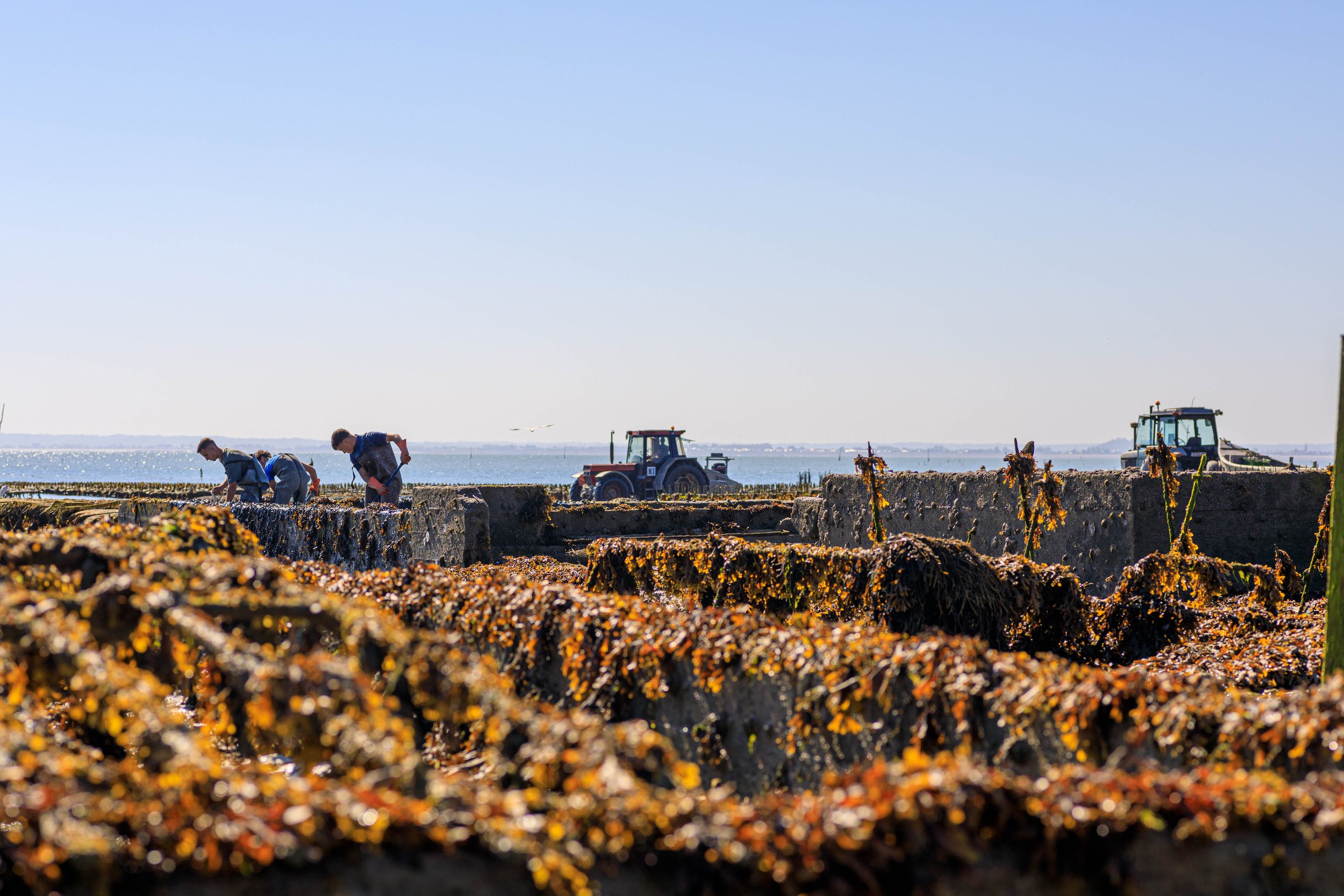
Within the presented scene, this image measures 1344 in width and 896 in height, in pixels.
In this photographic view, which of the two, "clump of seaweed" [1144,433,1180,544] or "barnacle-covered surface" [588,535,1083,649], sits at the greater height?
"clump of seaweed" [1144,433,1180,544]

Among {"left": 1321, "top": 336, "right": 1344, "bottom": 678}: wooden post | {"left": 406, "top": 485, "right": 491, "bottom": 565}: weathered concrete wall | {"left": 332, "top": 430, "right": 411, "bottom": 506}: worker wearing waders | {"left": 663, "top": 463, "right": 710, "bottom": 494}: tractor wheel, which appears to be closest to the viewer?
{"left": 1321, "top": 336, "right": 1344, "bottom": 678}: wooden post

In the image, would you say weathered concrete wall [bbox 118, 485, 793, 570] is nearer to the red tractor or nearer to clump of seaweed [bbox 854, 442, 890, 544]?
clump of seaweed [bbox 854, 442, 890, 544]

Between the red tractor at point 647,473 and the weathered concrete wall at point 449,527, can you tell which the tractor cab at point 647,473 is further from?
the weathered concrete wall at point 449,527

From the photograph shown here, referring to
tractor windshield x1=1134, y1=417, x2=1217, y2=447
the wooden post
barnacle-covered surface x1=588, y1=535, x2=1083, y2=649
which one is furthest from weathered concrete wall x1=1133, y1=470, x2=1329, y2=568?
tractor windshield x1=1134, y1=417, x2=1217, y2=447

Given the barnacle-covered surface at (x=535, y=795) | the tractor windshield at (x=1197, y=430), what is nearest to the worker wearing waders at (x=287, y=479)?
the barnacle-covered surface at (x=535, y=795)

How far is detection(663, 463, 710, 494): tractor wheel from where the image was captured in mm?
29266

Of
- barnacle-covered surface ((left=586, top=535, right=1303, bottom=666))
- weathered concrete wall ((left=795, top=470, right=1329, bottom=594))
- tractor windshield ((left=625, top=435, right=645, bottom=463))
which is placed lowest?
barnacle-covered surface ((left=586, top=535, right=1303, bottom=666))

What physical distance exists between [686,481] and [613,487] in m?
1.86

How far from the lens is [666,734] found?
535 cm

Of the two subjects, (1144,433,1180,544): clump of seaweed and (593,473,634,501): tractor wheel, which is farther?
(593,473,634,501): tractor wheel

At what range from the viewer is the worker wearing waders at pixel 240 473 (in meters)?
14.7

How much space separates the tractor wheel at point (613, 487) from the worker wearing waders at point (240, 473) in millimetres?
14473

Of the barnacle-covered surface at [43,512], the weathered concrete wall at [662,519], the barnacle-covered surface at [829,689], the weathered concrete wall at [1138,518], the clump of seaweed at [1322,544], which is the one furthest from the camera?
the barnacle-covered surface at [43,512]

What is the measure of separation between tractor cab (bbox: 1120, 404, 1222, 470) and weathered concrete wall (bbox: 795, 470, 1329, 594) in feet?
35.7
